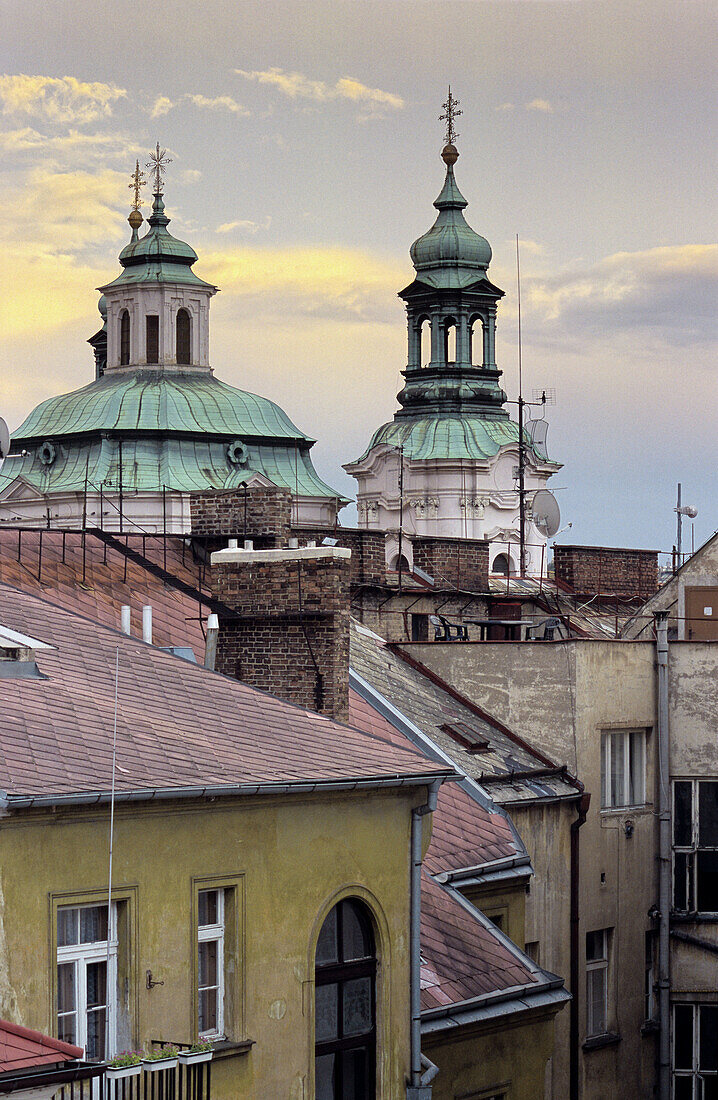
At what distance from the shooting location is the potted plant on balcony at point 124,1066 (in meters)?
14.8

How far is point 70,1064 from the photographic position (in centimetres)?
1347

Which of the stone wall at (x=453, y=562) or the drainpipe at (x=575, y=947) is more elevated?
the stone wall at (x=453, y=562)

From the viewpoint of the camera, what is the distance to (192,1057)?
1548 centimetres

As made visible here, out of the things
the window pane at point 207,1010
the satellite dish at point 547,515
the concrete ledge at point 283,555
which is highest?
the satellite dish at point 547,515

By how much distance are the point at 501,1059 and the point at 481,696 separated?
27.4 feet

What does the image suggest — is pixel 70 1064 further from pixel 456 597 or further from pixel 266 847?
pixel 456 597

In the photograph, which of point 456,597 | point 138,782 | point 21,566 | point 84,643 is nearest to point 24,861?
point 138,782

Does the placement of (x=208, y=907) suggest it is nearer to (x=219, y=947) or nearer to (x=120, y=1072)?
(x=219, y=947)

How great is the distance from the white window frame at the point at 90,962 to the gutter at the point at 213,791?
0.86 metres

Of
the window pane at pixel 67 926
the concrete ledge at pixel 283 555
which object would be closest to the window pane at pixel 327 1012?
the window pane at pixel 67 926

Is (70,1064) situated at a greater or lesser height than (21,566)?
lesser

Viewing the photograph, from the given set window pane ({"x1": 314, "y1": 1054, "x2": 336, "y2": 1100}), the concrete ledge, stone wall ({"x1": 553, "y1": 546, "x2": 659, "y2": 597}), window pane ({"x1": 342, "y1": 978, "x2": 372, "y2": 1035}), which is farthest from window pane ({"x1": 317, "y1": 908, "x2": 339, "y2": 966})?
stone wall ({"x1": 553, "y1": 546, "x2": 659, "y2": 597})

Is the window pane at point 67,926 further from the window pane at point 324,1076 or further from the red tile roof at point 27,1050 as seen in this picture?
the window pane at point 324,1076

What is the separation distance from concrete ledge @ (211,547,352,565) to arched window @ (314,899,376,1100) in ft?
22.6
